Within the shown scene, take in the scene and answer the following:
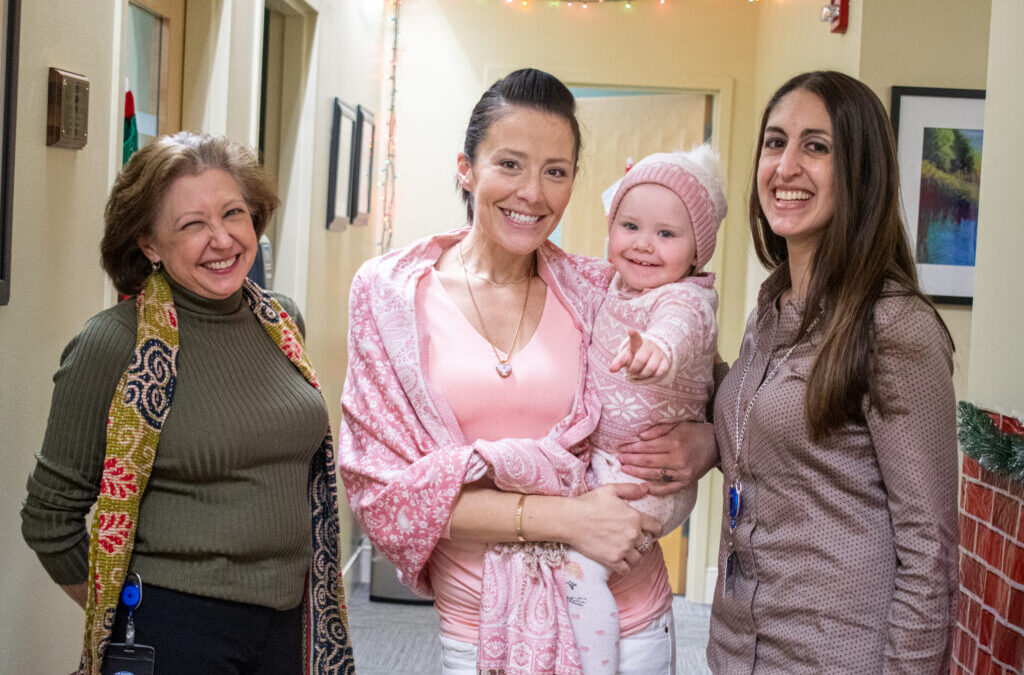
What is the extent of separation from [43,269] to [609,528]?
1.14 meters

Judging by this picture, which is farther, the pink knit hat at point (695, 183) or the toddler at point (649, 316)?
the pink knit hat at point (695, 183)

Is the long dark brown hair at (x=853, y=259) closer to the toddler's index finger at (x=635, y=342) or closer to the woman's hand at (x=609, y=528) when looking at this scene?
the toddler's index finger at (x=635, y=342)

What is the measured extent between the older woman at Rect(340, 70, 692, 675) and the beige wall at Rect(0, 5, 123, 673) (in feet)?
1.96

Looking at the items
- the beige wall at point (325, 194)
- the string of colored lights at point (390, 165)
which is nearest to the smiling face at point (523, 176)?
the beige wall at point (325, 194)

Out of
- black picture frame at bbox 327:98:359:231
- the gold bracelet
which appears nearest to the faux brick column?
the gold bracelet

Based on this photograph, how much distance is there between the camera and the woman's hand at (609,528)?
1.71m

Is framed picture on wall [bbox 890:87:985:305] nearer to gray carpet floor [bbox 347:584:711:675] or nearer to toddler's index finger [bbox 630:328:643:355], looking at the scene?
gray carpet floor [bbox 347:584:711:675]

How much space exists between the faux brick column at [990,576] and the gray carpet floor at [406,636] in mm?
2001

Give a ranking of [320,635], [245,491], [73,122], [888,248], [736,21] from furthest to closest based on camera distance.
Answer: [736,21]
[73,122]
[320,635]
[245,491]
[888,248]

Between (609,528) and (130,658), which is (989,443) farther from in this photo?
(130,658)

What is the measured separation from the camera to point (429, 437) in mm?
1773

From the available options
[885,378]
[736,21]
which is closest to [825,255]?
[885,378]

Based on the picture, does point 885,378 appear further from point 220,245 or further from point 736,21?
point 736,21

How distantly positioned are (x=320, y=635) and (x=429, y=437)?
0.41m
